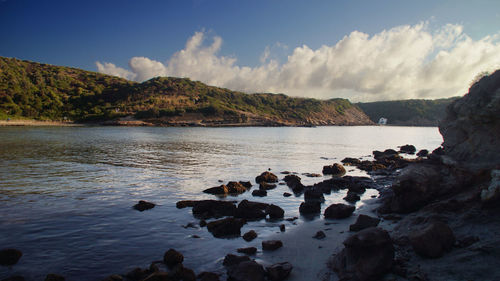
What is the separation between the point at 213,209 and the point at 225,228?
3129 millimetres

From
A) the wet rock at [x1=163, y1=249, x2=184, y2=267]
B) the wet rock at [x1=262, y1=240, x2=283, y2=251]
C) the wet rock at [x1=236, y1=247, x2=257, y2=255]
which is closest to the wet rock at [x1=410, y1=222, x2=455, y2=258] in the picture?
the wet rock at [x1=262, y1=240, x2=283, y2=251]

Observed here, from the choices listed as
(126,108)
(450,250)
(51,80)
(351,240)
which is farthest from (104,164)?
(51,80)

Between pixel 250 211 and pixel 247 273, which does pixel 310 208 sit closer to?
pixel 250 211

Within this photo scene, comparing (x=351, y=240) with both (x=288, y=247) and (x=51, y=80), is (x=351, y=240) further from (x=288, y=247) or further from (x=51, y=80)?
(x=51, y=80)

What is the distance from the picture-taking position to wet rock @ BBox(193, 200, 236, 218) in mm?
14938

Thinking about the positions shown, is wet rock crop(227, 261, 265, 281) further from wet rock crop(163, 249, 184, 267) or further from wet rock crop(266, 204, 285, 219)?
wet rock crop(266, 204, 285, 219)

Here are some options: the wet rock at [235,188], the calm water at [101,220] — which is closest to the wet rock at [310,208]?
the calm water at [101,220]

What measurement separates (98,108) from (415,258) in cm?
19210

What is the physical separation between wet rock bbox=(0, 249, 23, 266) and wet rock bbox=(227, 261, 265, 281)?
7574 millimetres

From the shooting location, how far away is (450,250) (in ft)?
28.1

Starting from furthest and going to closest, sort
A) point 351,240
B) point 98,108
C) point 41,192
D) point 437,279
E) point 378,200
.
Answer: point 98,108 → point 41,192 → point 378,200 → point 351,240 → point 437,279

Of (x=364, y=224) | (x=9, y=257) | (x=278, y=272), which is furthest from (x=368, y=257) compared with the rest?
(x=9, y=257)

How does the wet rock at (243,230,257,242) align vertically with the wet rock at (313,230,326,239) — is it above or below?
below

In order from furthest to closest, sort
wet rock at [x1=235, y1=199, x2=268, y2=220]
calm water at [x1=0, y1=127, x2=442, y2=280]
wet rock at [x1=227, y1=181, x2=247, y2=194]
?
wet rock at [x1=227, y1=181, x2=247, y2=194] → wet rock at [x1=235, y1=199, x2=268, y2=220] → calm water at [x1=0, y1=127, x2=442, y2=280]
